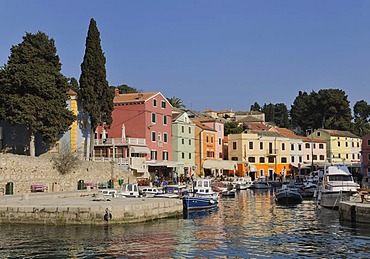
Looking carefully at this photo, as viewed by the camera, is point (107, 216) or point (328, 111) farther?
point (328, 111)

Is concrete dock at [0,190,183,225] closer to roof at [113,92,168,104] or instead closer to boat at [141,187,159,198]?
boat at [141,187,159,198]

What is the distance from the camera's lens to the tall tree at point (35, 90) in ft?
159

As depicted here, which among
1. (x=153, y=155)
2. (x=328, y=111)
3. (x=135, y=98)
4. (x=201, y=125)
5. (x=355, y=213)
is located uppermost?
(x=328, y=111)

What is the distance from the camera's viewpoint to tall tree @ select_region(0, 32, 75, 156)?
159 ft

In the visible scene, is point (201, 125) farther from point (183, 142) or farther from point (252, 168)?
point (252, 168)

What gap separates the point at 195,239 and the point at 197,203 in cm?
1328

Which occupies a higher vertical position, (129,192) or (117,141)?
(117,141)

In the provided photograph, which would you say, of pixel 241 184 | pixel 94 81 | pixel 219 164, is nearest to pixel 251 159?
pixel 219 164

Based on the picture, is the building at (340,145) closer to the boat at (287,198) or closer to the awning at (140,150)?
the awning at (140,150)

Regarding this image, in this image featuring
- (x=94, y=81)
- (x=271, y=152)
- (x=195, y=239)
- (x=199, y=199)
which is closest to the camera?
(x=195, y=239)

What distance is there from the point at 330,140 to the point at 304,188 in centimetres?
4775

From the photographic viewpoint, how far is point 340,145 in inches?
4094

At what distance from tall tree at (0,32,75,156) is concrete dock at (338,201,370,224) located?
31.3 metres

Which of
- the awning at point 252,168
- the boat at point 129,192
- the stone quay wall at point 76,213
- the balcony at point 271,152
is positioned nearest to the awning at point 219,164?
the awning at point 252,168
